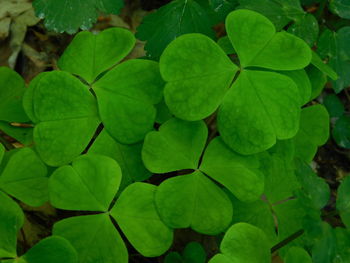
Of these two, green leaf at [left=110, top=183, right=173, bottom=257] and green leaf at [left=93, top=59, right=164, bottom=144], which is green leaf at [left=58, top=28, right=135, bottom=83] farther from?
green leaf at [left=110, top=183, right=173, bottom=257]

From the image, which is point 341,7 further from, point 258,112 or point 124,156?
point 124,156

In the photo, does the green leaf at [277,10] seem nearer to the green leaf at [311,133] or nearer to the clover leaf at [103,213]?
the green leaf at [311,133]

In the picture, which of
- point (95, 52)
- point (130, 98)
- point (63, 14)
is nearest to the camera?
point (130, 98)

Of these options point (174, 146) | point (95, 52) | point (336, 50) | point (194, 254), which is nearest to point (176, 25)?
point (95, 52)

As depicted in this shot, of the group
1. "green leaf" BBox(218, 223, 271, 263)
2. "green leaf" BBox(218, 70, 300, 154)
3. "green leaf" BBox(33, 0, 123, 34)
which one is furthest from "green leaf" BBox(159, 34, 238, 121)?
"green leaf" BBox(33, 0, 123, 34)

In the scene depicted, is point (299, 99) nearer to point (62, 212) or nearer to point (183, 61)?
point (183, 61)

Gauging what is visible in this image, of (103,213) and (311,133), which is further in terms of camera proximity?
(311,133)

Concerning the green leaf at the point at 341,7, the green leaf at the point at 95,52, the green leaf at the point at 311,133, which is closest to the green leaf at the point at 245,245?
the green leaf at the point at 311,133
